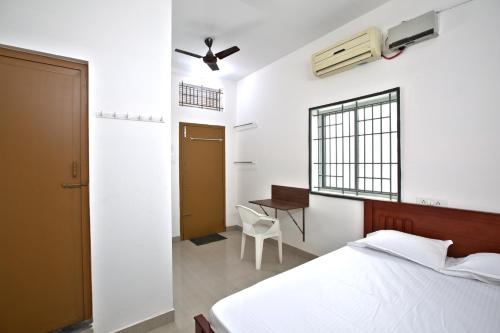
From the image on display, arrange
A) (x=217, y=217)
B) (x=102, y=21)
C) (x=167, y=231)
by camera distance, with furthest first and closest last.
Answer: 1. (x=217, y=217)
2. (x=167, y=231)
3. (x=102, y=21)

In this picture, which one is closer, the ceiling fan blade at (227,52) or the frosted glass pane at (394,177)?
A: the frosted glass pane at (394,177)

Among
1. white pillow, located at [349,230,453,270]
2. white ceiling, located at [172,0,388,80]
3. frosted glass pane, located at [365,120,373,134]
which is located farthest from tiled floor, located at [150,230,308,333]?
white ceiling, located at [172,0,388,80]

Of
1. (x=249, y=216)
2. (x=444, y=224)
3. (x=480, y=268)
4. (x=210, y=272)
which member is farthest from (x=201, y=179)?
(x=480, y=268)

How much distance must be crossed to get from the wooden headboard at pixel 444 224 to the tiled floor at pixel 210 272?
4.21 feet

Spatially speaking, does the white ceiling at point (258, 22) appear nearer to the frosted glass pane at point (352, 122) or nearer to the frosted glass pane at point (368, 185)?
the frosted glass pane at point (352, 122)

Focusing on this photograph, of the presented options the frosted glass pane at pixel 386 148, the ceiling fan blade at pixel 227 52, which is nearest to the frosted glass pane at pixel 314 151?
the frosted glass pane at pixel 386 148

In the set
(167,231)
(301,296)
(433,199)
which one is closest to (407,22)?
(433,199)

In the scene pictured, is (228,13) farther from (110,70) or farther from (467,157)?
(467,157)

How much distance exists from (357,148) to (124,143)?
2465 millimetres

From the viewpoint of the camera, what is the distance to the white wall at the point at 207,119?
3.97 m

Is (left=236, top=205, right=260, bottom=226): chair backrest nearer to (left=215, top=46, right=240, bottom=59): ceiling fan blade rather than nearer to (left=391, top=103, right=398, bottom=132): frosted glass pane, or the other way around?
(left=391, top=103, right=398, bottom=132): frosted glass pane

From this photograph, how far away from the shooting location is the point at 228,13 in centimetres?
253

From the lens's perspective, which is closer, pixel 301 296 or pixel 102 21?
pixel 301 296

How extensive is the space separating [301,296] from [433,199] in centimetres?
160
